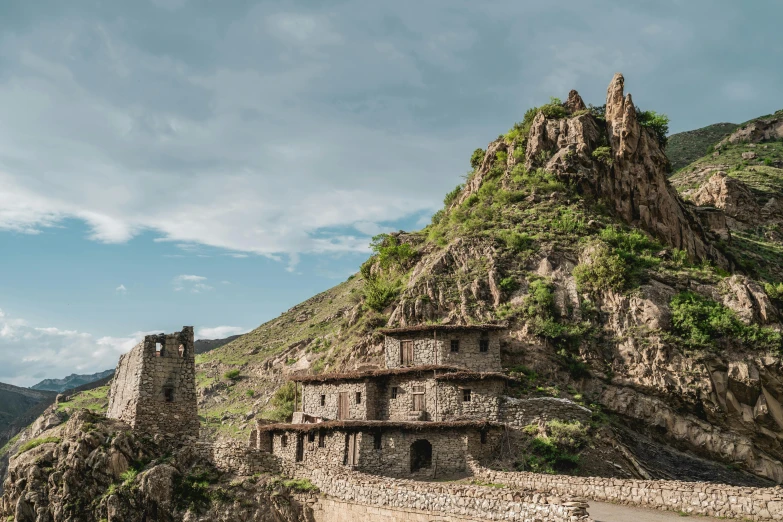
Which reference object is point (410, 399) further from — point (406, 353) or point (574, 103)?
point (574, 103)

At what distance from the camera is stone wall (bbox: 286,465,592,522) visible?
21.8 metres

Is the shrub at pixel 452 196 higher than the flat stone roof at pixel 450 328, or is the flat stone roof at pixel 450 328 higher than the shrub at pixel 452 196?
the shrub at pixel 452 196

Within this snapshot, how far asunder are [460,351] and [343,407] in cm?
867

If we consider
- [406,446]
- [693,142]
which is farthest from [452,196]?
[693,142]

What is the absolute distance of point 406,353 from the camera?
4406 cm

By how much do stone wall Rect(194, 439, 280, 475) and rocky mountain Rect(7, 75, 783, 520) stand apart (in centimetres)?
117

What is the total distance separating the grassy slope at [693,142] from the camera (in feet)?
446

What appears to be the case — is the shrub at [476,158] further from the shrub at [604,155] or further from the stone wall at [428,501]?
the stone wall at [428,501]

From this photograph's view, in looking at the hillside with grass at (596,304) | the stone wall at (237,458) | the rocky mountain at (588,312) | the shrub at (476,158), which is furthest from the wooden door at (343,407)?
the shrub at (476,158)

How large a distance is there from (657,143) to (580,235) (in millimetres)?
18866

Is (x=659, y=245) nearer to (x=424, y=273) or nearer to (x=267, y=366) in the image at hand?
(x=424, y=273)

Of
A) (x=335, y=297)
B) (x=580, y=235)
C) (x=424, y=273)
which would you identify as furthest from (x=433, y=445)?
(x=335, y=297)

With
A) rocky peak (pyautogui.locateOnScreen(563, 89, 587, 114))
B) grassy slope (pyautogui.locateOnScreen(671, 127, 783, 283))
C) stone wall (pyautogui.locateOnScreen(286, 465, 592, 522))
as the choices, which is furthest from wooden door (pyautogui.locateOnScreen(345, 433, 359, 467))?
grassy slope (pyautogui.locateOnScreen(671, 127, 783, 283))

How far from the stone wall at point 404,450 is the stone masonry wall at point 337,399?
4305 millimetres
